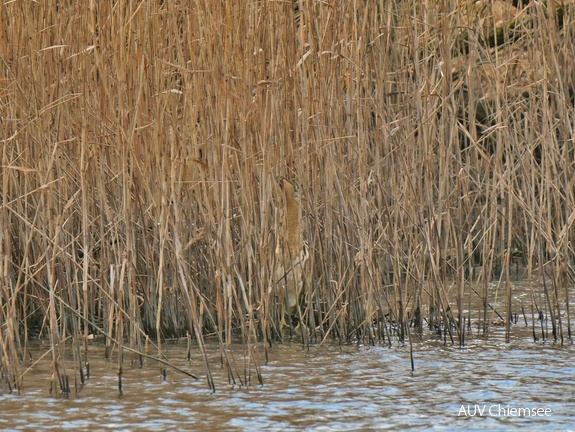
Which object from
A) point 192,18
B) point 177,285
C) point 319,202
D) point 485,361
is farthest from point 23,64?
point 485,361

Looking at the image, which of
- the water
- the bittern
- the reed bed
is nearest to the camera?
the water

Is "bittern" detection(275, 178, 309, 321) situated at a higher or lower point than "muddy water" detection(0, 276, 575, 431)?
higher

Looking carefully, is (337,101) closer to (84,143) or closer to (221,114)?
(221,114)

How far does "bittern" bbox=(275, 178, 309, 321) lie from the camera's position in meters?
4.68

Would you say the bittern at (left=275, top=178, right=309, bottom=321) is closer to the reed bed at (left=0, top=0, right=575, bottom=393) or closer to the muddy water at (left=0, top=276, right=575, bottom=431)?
the reed bed at (left=0, top=0, right=575, bottom=393)

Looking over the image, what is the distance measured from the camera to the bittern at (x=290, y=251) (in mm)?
4676

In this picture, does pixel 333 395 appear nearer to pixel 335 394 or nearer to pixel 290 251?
pixel 335 394

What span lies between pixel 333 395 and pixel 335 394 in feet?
0.05

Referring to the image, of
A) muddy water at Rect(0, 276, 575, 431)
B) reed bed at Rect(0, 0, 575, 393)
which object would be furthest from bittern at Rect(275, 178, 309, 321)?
muddy water at Rect(0, 276, 575, 431)

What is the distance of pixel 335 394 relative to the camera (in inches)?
154

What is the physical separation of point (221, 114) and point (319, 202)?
819 mm

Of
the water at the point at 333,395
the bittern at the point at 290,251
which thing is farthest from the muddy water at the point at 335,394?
the bittern at the point at 290,251

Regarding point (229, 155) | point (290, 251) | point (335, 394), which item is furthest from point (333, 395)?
point (229, 155)

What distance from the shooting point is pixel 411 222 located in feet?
15.8
